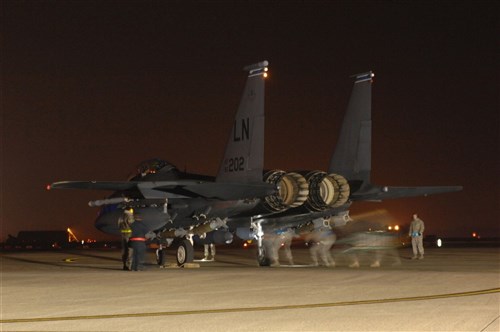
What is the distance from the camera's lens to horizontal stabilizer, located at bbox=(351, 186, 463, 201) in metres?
24.6

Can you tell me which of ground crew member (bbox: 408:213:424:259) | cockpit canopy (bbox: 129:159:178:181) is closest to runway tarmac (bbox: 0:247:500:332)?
cockpit canopy (bbox: 129:159:178:181)

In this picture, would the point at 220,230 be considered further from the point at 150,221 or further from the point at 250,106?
the point at 250,106

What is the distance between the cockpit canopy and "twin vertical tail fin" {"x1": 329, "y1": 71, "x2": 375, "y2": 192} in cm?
537

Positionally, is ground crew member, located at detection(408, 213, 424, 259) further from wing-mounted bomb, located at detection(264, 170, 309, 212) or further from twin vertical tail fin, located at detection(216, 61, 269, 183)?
twin vertical tail fin, located at detection(216, 61, 269, 183)

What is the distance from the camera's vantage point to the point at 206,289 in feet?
48.9

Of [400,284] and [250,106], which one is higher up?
[250,106]

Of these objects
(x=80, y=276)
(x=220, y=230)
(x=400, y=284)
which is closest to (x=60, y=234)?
(x=220, y=230)

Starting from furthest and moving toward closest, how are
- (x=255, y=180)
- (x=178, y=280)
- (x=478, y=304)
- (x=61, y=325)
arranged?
(x=255, y=180) < (x=178, y=280) < (x=478, y=304) < (x=61, y=325)

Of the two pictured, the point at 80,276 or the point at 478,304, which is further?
the point at 80,276

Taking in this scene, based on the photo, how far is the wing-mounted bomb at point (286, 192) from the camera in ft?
76.0

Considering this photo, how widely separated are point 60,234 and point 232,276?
233 feet

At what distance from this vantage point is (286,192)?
23438 mm

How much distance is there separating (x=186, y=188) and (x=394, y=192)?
706cm

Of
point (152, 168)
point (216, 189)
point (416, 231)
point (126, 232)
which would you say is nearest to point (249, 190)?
point (216, 189)
